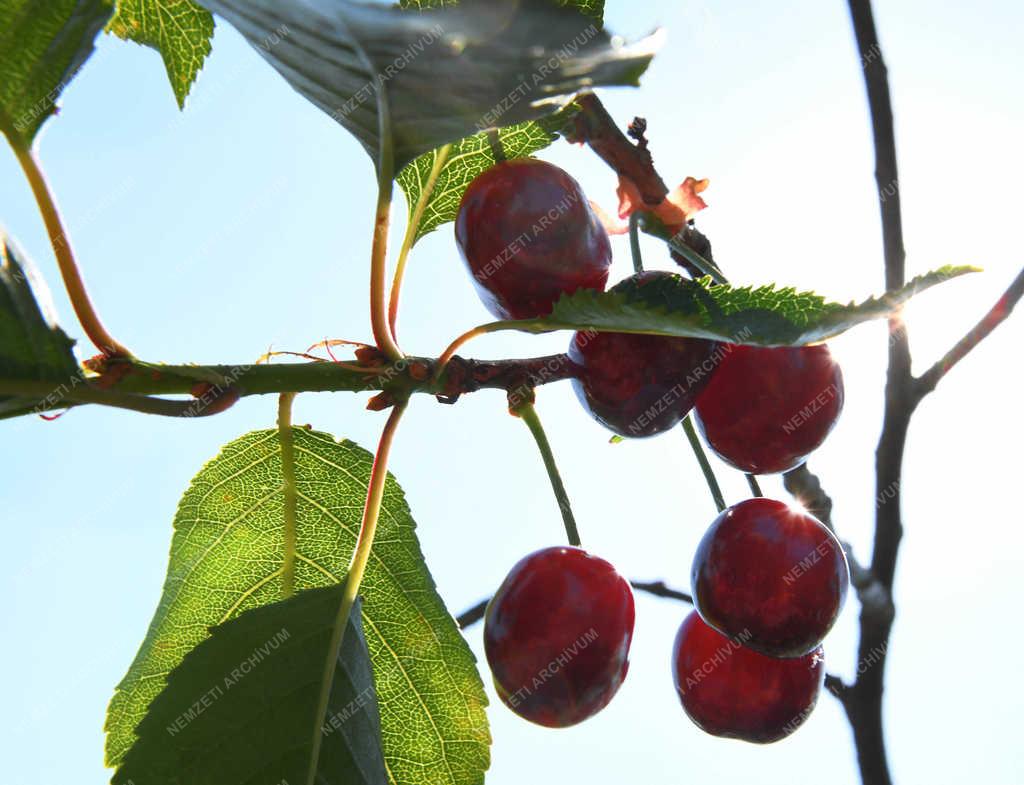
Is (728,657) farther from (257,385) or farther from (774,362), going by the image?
(257,385)

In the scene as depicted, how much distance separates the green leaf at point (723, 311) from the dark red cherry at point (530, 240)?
0.53 ft

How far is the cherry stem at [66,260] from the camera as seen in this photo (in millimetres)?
1034

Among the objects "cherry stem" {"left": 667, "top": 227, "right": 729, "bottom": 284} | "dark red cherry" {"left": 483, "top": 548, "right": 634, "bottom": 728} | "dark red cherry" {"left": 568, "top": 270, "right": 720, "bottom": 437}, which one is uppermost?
"cherry stem" {"left": 667, "top": 227, "right": 729, "bottom": 284}

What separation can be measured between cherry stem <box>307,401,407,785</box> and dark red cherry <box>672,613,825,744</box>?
0.52 m

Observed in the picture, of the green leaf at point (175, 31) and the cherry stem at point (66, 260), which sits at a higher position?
the green leaf at point (175, 31)

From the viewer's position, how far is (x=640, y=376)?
3.80 feet

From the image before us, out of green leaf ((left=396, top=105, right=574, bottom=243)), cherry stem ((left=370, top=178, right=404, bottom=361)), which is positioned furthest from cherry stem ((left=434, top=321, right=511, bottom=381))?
green leaf ((left=396, top=105, right=574, bottom=243))

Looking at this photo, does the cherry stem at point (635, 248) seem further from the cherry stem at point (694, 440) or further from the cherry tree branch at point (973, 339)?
the cherry tree branch at point (973, 339)

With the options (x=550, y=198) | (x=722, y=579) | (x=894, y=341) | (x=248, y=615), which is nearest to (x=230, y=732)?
(x=248, y=615)

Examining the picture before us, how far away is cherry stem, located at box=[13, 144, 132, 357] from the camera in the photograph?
1.03 meters

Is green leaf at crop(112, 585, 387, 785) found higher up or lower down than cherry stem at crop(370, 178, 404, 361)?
lower down

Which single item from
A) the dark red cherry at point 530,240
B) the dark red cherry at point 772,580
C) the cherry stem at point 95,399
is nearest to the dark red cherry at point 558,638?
the dark red cherry at point 772,580

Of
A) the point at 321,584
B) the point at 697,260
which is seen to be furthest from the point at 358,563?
the point at 697,260

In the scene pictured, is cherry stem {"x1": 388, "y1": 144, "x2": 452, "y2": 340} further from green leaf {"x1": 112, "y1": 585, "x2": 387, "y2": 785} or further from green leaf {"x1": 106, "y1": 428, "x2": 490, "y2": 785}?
green leaf {"x1": 112, "y1": 585, "x2": 387, "y2": 785}
